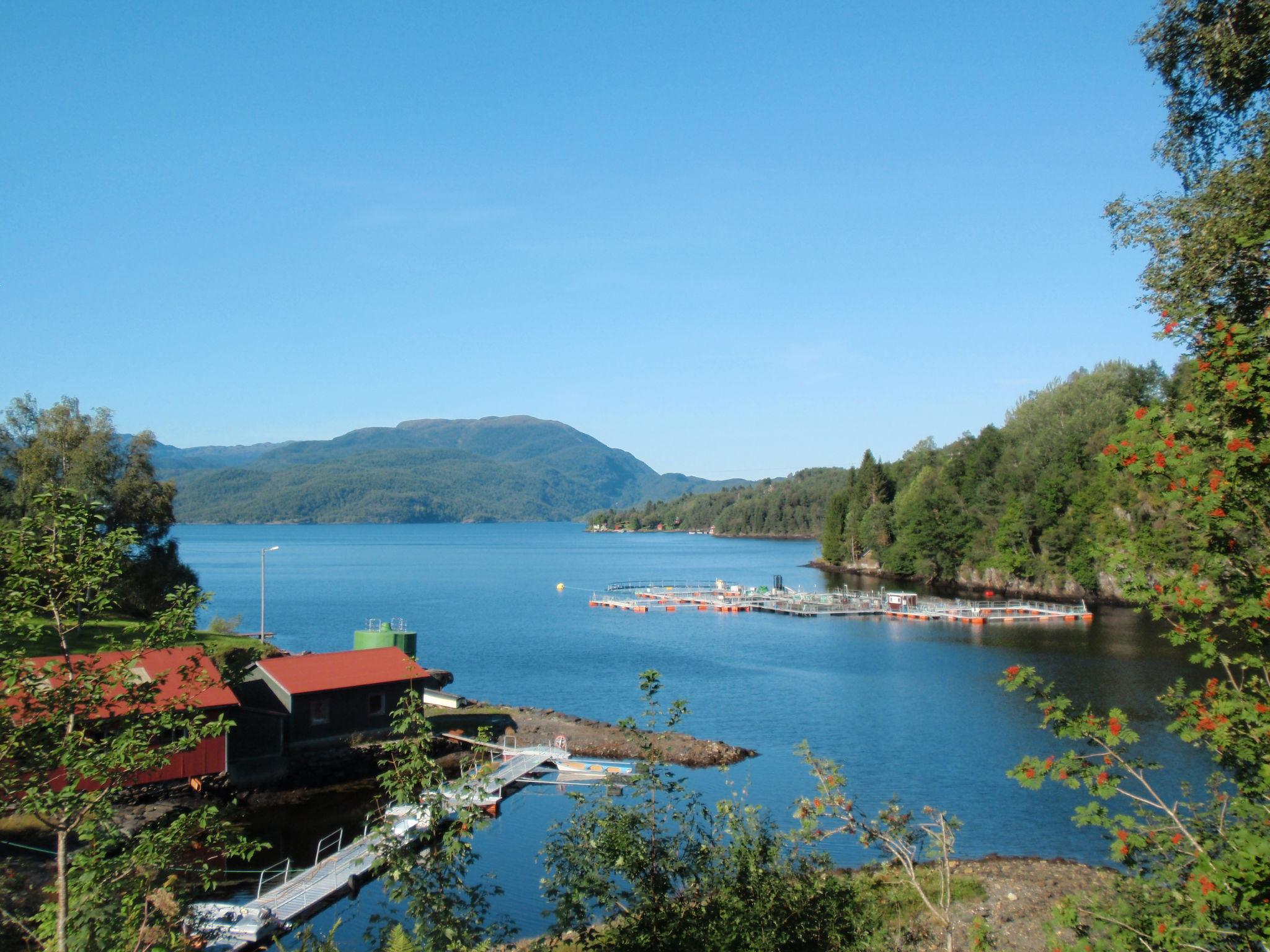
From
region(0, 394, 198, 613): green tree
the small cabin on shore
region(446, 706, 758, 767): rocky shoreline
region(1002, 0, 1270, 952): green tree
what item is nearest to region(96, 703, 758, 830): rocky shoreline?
region(446, 706, 758, 767): rocky shoreline

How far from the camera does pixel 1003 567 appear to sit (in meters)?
88.1

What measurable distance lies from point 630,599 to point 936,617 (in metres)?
30.1

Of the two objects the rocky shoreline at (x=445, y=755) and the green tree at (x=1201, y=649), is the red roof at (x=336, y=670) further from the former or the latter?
the green tree at (x=1201, y=649)

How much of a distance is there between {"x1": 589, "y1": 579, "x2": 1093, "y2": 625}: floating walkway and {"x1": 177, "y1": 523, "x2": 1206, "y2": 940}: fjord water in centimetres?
252

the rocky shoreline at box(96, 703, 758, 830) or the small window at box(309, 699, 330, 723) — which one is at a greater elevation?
the small window at box(309, 699, 330, 723)

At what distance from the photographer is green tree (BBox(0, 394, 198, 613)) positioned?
154ft

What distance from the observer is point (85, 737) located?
7230mm

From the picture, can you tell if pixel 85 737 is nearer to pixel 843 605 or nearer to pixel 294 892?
pixel 294 892

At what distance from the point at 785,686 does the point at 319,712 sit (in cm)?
2428

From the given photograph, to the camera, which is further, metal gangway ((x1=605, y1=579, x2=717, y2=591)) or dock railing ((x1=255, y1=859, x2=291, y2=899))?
metal gangway ((x1=605, y1=579, x2=717, y2=591))

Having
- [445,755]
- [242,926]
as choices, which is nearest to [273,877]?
[242,926]

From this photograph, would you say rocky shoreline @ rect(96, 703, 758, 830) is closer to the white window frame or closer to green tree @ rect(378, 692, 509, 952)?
the white window frame

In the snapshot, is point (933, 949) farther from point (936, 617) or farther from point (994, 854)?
point (936, 617)

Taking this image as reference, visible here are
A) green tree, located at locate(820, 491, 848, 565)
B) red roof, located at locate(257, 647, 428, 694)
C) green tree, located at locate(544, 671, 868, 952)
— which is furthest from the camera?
green tree, located at locate(820, 491, 848, 565)
